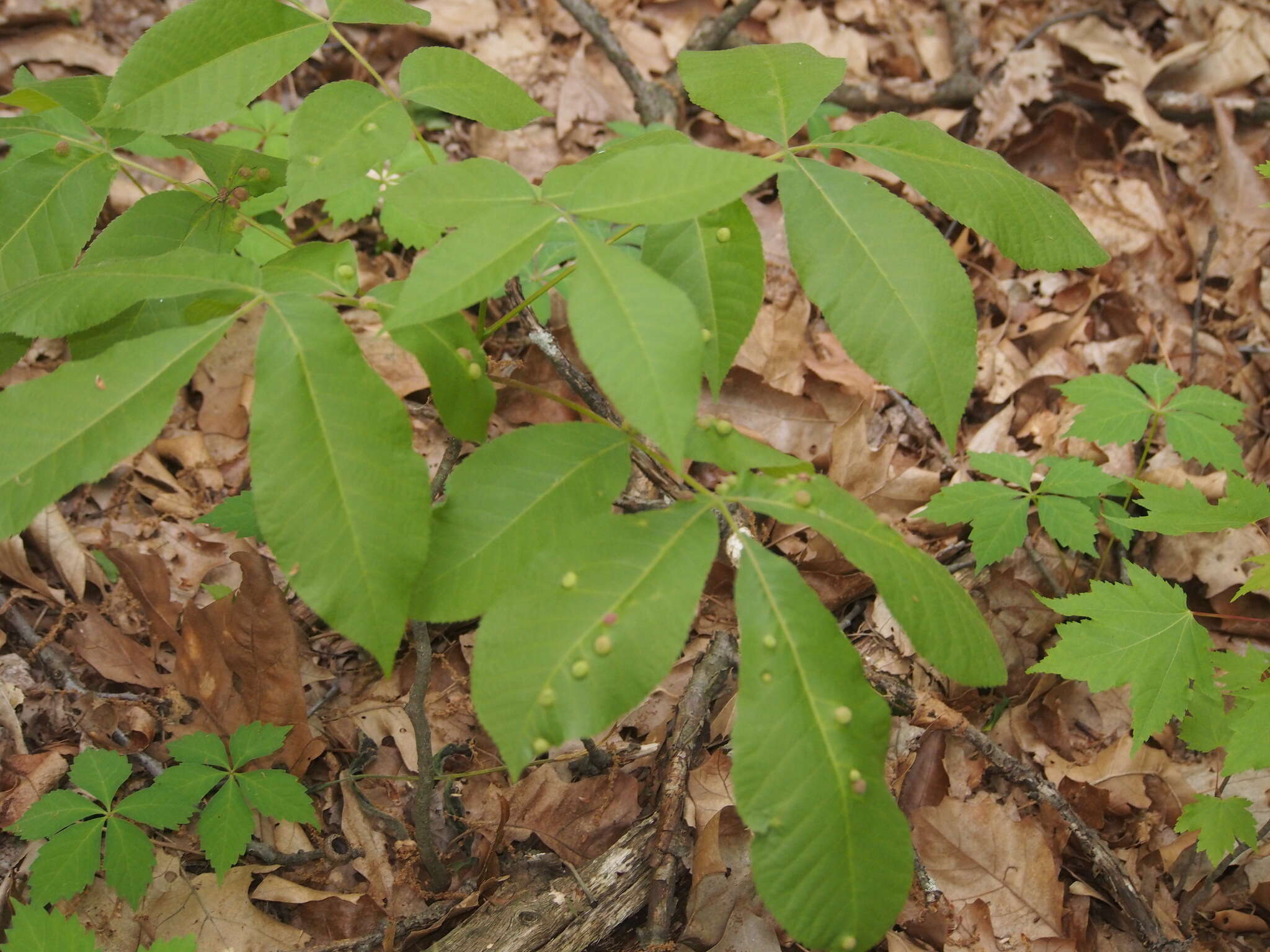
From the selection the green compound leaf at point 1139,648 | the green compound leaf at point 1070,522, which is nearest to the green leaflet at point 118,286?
the green compound leaf at point 1139,648

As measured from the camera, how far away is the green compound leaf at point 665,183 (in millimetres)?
1135

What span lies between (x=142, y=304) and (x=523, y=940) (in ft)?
4.56

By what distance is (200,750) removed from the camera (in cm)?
197

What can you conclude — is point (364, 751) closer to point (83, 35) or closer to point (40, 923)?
point (40, 923)

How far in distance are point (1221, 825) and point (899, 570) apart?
4.01ft

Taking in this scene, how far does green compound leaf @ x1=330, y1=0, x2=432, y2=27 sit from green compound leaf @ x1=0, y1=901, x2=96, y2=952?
5.51 feet

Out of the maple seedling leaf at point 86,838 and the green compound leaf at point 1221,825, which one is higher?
the maple seedling leaf at point 86,838

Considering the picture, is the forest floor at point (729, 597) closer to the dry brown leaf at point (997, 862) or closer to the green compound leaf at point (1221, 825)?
the dry brown leaf at point (997, 862)

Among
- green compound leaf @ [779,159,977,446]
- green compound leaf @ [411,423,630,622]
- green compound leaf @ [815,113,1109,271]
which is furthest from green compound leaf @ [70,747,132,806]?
green compound leaf @ [815,113,1109,271]

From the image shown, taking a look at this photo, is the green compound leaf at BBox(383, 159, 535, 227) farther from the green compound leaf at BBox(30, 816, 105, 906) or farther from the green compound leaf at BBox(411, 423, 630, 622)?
the green compound leaf at BBox(30, 816, 105, 906)

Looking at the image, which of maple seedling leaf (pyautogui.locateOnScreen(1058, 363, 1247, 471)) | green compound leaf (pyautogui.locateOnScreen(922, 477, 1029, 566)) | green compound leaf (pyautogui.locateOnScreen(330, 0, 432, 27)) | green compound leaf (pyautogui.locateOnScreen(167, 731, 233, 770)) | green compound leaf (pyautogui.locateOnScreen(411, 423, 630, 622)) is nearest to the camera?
green compound leaf (pyautogui.locateOnScreen(411, 423, 630, 622))

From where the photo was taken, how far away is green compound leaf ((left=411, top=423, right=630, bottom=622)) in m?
1.25

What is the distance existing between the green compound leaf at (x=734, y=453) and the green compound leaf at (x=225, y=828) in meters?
1.32

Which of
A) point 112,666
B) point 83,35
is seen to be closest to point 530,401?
point 112,666
